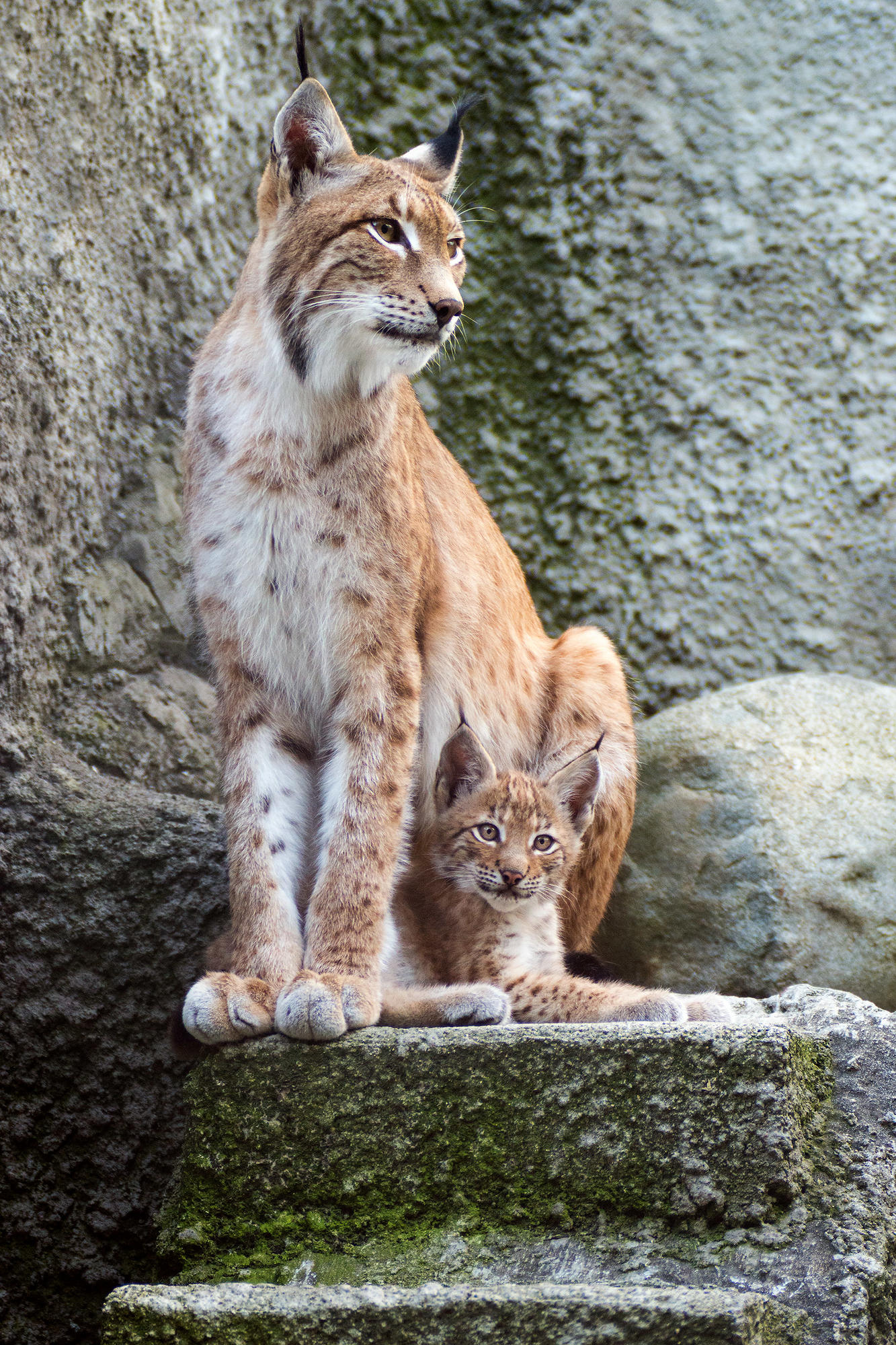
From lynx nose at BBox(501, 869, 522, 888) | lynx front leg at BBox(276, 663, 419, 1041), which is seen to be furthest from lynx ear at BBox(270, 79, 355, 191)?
lynx nose at BBox(501, 869, 522, 888)

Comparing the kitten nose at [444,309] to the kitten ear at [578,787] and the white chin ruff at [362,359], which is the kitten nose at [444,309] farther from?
the kitten ear at [578,787]

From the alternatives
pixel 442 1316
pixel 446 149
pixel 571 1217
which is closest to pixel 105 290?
pixel 446 149

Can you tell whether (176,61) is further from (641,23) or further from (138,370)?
(641,23)

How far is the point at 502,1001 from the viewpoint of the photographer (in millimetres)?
2570

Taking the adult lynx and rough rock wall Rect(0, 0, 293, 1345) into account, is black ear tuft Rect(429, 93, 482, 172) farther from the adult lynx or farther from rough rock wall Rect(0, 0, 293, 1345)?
rough rock wall Rect(0, 0, 293, 1345)

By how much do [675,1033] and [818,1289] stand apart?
41cm

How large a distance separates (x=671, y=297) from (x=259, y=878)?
8.90 ft

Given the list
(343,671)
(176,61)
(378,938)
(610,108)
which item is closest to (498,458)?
(610,108)

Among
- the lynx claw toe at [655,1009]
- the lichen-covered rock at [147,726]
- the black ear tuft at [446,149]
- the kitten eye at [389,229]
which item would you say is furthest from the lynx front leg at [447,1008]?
the black ear tuft at [446,149]

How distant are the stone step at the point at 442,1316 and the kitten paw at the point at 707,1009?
2.86 ft

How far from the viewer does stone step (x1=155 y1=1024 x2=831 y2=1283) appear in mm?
2051

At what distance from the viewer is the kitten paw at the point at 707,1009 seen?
107 inches

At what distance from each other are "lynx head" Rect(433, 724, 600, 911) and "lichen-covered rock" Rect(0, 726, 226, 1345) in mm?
601

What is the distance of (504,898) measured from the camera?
297 centimetres
